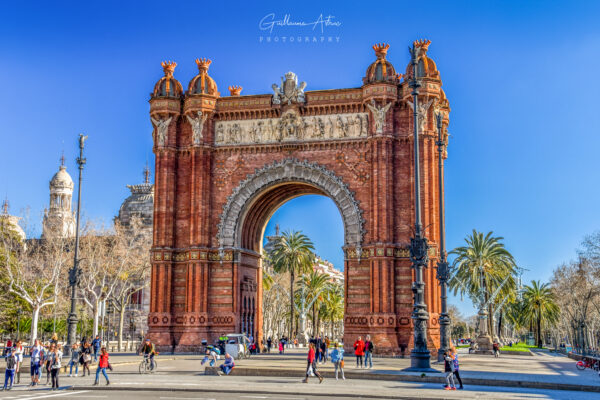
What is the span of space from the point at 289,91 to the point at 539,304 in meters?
53.7

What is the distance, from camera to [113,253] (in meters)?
52.4

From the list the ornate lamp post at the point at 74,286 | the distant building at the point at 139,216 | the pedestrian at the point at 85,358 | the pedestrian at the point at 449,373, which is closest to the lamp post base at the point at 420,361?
the pedestrian at the point at 449,373

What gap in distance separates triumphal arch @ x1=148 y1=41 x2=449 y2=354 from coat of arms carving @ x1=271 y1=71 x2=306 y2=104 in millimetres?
68

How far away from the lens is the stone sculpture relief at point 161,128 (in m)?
41.8

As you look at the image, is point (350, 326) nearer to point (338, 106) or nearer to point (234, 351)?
point (234, 351)

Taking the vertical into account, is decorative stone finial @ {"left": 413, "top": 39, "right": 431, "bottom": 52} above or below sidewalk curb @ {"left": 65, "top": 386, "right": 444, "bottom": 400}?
above

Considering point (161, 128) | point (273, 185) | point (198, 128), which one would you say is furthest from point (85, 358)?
point (161, 128)

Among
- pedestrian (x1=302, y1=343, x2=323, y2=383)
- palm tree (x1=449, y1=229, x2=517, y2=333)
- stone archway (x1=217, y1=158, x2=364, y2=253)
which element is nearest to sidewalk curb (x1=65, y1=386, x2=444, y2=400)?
pedestrian (x1=302, y1=343, x2=323, y2=383)

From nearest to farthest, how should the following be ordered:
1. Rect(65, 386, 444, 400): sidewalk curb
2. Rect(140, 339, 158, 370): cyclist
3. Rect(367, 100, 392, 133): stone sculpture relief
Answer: Rect(65, 386, 444, 400): sidewalk curb < Rect(140, 339, 158, 370): cyclist < Rect(367, 100, 392, 133): stone sculpture relief

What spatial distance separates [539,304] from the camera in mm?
81625

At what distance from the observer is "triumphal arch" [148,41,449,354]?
3800 centimetres

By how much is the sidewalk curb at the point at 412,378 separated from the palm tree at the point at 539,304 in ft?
202

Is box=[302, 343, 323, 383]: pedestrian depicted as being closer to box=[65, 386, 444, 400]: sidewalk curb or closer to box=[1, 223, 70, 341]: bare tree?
box=[65, 386, 444, 400]: sidewalk curb

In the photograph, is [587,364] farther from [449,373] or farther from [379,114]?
[449,373]
